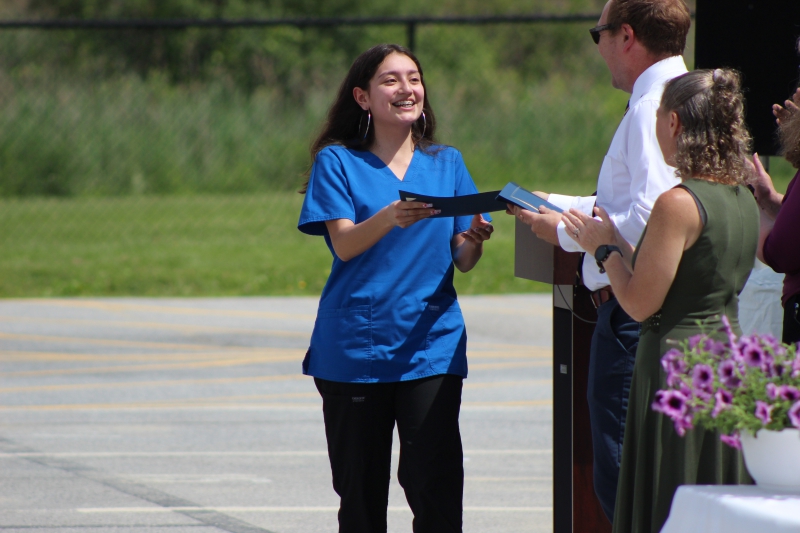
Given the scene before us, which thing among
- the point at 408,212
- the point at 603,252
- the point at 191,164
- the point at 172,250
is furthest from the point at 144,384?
the point at 191,164

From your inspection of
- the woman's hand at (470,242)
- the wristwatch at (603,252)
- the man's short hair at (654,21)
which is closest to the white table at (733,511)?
the wristwatch at (603,252)

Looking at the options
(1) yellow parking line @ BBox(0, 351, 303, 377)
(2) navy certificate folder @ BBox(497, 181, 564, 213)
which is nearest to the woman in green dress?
(2) navy certificate folder @ BBox(497, 181, 564, 213)

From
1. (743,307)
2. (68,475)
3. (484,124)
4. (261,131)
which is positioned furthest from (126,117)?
(743,307)

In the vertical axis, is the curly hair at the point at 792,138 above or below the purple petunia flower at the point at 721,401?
above

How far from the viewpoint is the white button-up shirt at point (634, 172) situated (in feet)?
11.3

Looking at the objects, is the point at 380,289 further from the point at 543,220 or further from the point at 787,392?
the point at 787,392

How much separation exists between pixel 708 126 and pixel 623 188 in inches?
19.9

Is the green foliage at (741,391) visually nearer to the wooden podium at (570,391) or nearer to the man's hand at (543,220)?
the man's hand at (543,220)

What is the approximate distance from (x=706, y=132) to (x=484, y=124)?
1611 centimetres

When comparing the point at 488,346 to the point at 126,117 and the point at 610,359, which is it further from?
the point at 126,117

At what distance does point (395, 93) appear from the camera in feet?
12.5

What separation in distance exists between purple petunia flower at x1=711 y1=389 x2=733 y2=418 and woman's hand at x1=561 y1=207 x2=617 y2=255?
96 centimetres

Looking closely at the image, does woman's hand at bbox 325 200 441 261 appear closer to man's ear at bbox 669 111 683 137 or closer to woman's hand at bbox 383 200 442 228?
woman's hand at bbox 383 200 442 228

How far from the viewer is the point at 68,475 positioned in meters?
5.85
